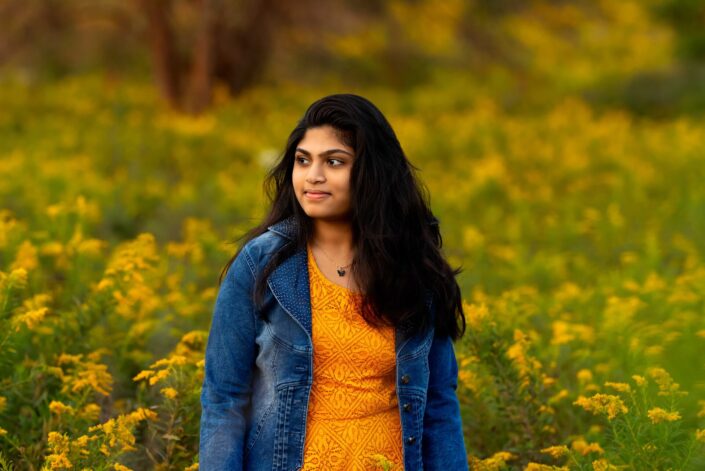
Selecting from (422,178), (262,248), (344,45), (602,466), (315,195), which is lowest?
(602,466)

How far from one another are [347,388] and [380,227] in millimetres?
411

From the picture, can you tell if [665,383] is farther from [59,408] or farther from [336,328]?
[59,408]

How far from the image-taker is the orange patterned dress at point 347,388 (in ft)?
8.39

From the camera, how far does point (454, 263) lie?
686 cm

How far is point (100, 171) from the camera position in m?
9.46

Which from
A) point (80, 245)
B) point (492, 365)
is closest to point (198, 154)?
point (80, 245)

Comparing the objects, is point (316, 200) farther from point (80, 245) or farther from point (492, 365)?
point (80, 245)

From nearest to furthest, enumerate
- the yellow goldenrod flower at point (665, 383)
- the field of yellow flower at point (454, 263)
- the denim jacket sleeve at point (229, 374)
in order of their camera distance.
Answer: the denim jacket sleeve at point (229, 374)
the yellow goldenrod flower at point (665, 383)
the field of yellow flower at point (454, 263)

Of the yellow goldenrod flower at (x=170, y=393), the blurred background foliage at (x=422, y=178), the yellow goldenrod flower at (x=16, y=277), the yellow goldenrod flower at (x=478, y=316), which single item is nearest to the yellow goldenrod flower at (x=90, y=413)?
the blurred background foliage at (x=422, y=178)

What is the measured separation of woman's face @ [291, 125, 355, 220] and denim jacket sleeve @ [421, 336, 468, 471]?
456mm

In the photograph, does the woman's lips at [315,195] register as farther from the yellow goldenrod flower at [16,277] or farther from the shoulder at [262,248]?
the yellow goldenrod flower at [16,277]

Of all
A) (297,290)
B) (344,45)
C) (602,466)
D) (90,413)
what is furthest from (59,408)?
(344,45)

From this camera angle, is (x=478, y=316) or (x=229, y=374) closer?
(x=229, y=374)

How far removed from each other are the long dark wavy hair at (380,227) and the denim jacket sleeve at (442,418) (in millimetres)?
67
